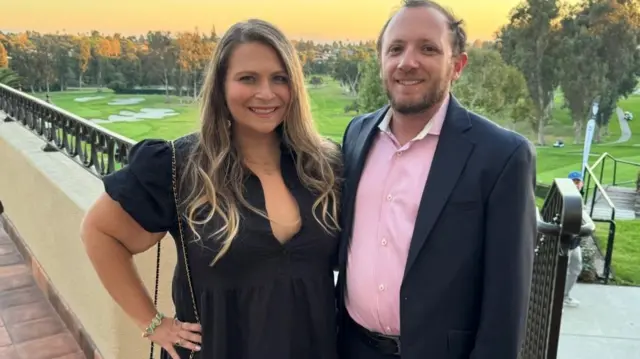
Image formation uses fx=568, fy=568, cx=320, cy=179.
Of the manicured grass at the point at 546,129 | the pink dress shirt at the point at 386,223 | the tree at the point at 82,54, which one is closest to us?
the pink dress shirt at the point at 386,223

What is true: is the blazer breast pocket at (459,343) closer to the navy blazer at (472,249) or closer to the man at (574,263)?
the navy blazer at (472,249)

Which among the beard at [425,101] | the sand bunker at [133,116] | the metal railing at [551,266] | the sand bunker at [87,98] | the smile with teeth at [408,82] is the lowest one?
the metal railing at [551,266]

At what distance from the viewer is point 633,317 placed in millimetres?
5574

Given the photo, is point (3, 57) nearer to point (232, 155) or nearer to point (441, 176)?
point (232, 155)

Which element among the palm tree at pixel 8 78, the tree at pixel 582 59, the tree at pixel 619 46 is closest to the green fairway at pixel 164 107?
the palm tree at pixel 8 78

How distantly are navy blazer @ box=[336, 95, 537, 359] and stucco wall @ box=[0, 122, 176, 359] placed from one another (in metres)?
0.97

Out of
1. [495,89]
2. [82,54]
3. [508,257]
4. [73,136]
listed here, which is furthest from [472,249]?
[495,89]

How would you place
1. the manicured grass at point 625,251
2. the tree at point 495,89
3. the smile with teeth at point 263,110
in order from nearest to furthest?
the smile with teeth at point 263,110
the manicured grass at point 625,251
the tree at point 495,89

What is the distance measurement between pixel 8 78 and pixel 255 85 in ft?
21.5

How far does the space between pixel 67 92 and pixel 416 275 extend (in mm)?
3270

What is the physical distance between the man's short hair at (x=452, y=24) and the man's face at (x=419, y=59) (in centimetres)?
1

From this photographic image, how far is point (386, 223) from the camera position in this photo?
53.1 inches

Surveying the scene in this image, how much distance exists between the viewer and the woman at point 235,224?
1.36 m

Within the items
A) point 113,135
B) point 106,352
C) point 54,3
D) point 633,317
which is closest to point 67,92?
point 54,3
